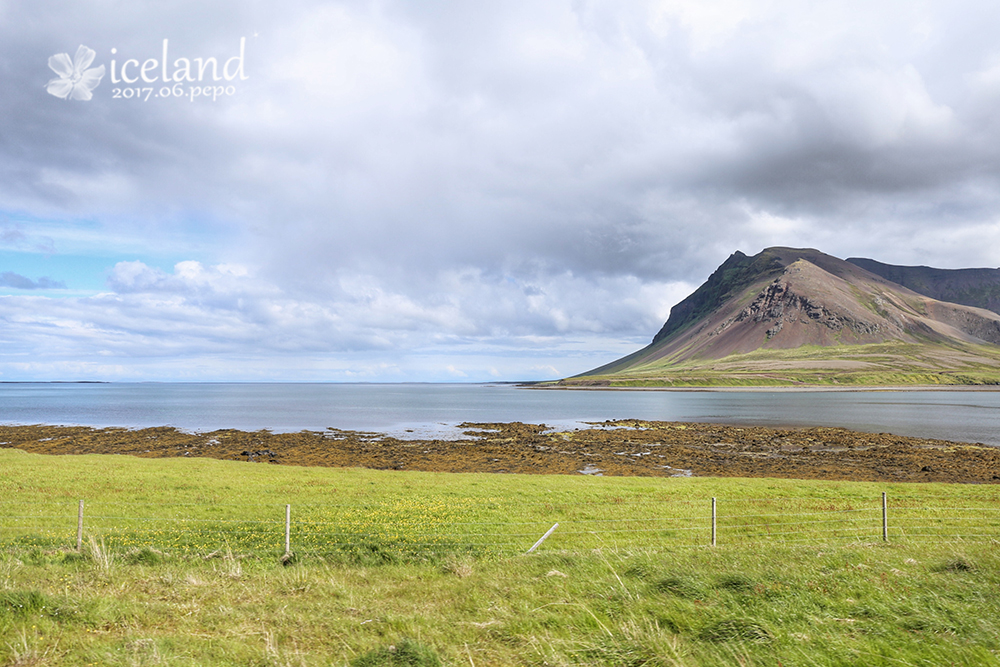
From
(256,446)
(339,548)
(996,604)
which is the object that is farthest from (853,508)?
(256,446)

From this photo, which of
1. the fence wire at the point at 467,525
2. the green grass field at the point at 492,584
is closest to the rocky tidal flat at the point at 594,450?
the fence wire at the point at 467,525

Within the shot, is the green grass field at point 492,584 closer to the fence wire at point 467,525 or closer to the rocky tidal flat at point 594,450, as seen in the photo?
the fence wire at point 467,525

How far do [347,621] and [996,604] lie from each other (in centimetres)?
1235

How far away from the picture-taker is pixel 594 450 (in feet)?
204

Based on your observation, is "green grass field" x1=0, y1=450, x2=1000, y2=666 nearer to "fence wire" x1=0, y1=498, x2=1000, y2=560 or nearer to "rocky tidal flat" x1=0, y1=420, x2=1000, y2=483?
"fence wire" x1=0, y1=498, x2=1000, y2=560

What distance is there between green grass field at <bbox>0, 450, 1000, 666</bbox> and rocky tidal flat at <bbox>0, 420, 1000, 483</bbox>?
20.2 m

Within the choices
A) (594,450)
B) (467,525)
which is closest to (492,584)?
(467,525)

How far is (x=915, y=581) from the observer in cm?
1203

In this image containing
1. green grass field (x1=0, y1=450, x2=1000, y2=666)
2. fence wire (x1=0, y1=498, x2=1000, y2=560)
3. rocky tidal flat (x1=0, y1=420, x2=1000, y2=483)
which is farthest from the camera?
rocky tidal flat (x1=0, y1=420, x2=1000, y2=483)

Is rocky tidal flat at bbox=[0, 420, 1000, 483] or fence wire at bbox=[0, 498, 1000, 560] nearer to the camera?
fence wire at bbox=[0, 498, 1000, 560]

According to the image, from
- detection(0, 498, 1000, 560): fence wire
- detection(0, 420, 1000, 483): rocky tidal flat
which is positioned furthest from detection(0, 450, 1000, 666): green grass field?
detection(0, 420, 1000, 483): rocky tidal flat

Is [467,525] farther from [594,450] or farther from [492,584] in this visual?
[594,450]

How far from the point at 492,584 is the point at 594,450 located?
50.7 m

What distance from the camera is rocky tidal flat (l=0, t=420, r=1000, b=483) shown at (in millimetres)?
47344
